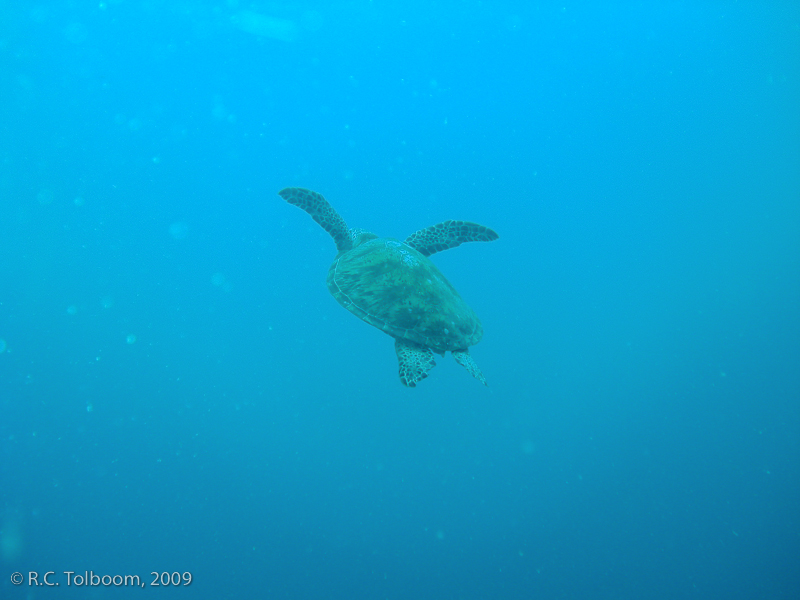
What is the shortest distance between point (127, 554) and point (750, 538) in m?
21.2

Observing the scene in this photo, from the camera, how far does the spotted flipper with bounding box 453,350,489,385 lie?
4.19 meters

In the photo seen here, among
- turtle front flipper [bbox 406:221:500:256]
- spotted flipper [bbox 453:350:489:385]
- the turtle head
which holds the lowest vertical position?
spotted flipper [bbox 453:350:489:385]

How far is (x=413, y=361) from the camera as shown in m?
4.30

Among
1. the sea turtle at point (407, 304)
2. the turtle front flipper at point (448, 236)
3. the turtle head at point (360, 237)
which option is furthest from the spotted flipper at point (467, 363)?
the turtle head at point (360, 237)

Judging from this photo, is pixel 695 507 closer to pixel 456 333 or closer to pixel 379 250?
pixel 456 333

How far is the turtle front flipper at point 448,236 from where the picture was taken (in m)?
6.02

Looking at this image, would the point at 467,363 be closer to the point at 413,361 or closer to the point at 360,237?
the point at 413,361

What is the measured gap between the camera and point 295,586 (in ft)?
33.6

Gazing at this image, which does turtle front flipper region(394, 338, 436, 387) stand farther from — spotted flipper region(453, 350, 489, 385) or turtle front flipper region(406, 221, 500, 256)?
turtle front flipper region(406, 221, 500, 256)

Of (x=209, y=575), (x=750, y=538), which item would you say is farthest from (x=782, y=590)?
(x=209, y=575)

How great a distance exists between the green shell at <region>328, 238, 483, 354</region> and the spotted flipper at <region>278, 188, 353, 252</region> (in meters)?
1.13

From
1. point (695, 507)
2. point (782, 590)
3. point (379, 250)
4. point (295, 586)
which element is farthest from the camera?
point (695, 507)

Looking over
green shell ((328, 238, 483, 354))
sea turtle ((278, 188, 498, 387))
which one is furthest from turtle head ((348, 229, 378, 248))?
green shell ((328, 238, 483, 354))

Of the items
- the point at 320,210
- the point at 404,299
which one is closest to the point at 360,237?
the point at 320,210
